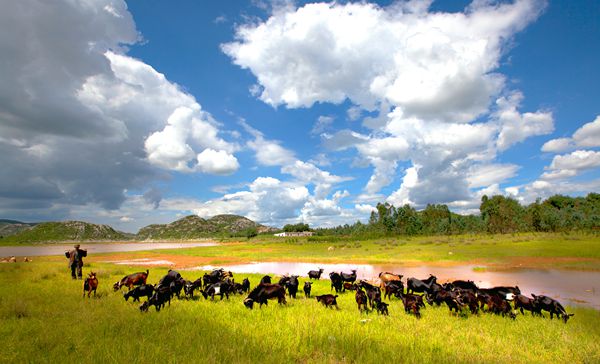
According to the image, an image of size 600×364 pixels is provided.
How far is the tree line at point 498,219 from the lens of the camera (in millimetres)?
93312

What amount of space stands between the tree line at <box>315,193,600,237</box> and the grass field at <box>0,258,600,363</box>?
314ft

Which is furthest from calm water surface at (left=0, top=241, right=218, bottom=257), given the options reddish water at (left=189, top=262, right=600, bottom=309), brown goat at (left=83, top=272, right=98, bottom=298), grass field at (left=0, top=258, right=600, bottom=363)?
reddish water at (left=189, top=262, right=600, bottom=309)

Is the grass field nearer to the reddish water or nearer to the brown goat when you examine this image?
the brown goat

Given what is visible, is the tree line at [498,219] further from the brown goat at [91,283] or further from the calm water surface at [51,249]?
the brown goat at [91,283]

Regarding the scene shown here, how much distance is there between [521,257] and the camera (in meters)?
40.0

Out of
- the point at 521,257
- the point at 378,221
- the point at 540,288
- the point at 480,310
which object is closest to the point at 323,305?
the point at 480,310

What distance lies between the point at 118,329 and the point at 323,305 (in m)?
8.04

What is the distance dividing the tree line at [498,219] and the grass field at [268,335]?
95646mm

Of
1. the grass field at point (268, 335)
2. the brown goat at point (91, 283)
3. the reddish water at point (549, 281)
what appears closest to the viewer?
the grass field at point (268, 335)

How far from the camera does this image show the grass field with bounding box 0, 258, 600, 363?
700cm

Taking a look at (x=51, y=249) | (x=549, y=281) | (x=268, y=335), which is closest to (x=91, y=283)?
(x=268, y=335)

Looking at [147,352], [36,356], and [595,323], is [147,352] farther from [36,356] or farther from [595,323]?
[595,323]

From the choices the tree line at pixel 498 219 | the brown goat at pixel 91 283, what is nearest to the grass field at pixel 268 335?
the brown goat at pixel 91 283

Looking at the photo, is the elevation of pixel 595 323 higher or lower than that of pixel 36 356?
lower
